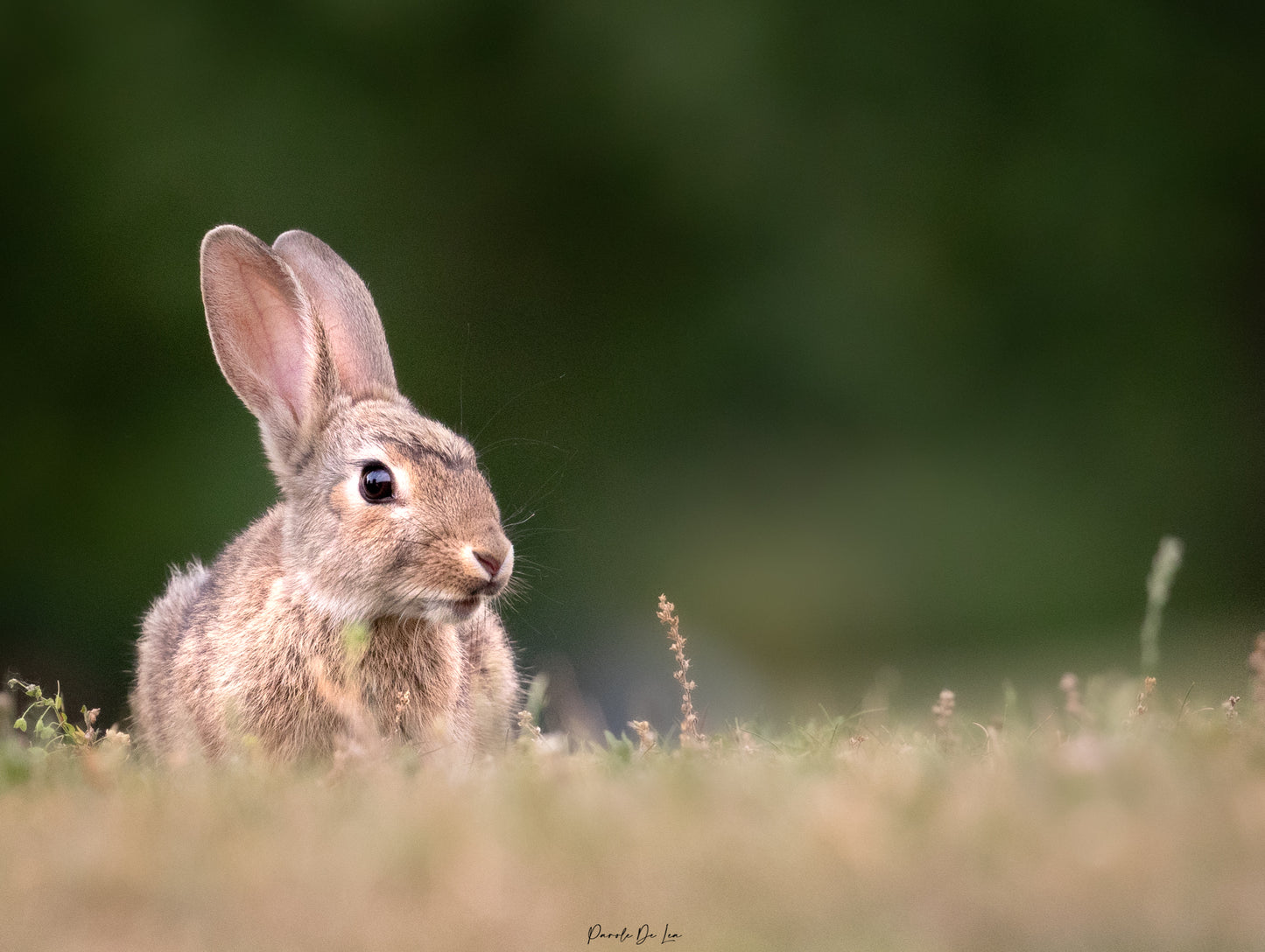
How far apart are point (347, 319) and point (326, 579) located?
134cm

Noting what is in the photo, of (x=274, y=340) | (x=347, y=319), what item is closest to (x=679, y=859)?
(x=274, y=340)

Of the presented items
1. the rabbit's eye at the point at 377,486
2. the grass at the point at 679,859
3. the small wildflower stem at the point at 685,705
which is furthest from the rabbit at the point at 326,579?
the grass at the point at 679,859

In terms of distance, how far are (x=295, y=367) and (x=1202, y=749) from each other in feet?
11.8

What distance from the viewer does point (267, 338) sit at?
5.43 m

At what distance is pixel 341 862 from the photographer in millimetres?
2463

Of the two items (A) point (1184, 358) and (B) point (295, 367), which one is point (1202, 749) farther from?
(A) point (1184, 358)

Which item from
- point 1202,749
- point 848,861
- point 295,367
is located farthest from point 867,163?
point 848,861

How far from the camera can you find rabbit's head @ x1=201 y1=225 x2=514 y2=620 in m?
4.73

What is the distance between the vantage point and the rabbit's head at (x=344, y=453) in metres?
4.73

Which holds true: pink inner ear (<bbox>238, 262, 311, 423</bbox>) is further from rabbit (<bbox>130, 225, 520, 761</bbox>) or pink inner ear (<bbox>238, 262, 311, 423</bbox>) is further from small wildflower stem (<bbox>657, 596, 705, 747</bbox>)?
small wildflower stem (<bbox>657, 596, 705, 747</bbox>)

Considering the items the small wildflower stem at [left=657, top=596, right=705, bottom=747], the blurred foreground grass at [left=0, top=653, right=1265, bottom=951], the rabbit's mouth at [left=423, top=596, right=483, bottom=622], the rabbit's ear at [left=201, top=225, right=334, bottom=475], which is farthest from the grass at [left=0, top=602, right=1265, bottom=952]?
the rabbit's ear at [left=201, top=225, right=334, bottom=475]

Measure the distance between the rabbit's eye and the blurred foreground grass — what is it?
1850 mm

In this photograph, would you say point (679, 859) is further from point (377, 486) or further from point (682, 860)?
point (377, 486)

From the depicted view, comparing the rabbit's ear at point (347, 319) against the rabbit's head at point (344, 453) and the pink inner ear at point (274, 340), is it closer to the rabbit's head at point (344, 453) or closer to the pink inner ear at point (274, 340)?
the rabbit's head at point (344, 453)
